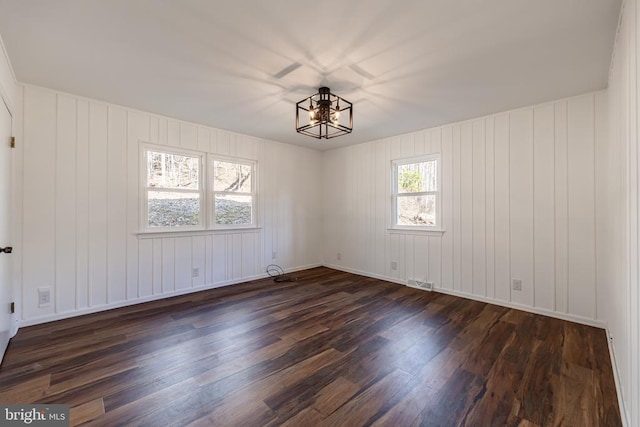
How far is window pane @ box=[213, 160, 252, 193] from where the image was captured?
4348 millimetres

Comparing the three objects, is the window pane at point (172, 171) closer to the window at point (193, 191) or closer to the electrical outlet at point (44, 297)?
the window at point (193, 191)

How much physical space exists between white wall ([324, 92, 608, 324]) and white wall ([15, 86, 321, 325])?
112 inches

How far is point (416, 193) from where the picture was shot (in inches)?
174

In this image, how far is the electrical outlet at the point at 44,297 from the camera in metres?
2.92

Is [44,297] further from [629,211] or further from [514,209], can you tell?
[514,209]

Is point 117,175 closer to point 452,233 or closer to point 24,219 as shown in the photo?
point 24,219

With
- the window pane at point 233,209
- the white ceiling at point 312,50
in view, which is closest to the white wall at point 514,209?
the white ceiling at point 312,50

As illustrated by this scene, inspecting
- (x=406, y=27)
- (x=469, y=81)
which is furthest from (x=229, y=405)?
(x=469, y=81)

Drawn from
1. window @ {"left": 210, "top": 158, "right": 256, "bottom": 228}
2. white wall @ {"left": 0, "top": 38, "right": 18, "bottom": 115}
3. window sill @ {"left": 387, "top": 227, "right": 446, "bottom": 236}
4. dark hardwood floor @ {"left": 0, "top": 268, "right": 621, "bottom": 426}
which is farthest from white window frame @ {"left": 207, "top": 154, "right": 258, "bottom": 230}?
window sill @ {"left": 387, "top": 227, "right": 446, "bottom": 236}

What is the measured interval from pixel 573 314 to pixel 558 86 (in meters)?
2.39

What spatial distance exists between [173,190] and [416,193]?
3.57m

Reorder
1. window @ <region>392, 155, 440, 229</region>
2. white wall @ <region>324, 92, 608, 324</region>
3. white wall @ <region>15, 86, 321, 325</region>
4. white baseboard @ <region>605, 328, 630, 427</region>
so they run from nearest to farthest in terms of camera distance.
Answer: white baseboard @ <region>605, 328, 630, 427</region>, white wall @ <region>15, 86, 321, 325</region>, white wall @ <region>324, 92, 608, 324</region>, window @ <region>392, 155, 440, 229</region>

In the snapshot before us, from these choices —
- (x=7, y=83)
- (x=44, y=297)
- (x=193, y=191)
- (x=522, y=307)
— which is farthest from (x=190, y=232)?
(x=522, y=307)

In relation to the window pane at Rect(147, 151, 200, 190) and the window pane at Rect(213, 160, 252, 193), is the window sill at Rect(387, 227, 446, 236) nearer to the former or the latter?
the window pane at Rect(213, 160, 252, 193)
